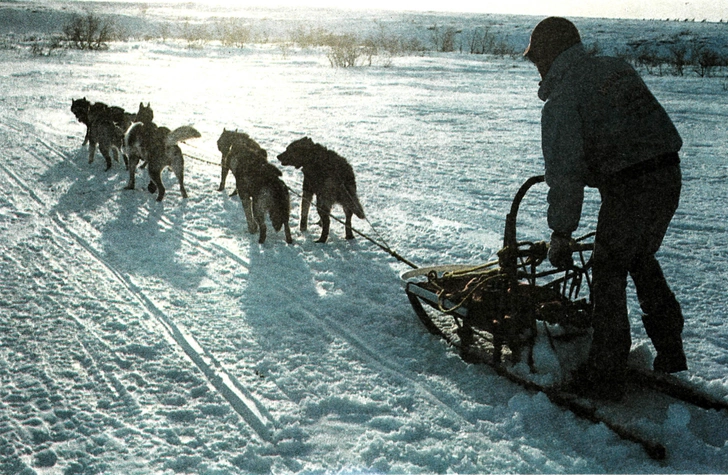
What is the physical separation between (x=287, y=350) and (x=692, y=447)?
220 cm

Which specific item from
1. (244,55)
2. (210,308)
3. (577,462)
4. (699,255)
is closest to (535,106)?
(699,255)

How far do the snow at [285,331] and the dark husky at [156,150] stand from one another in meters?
0.25

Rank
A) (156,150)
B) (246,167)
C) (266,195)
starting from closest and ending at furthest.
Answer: (266,195)
(246,167)
(156,150)

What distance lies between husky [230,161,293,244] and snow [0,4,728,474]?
23 centimetres

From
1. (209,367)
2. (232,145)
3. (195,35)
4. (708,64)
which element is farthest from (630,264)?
(195,35)

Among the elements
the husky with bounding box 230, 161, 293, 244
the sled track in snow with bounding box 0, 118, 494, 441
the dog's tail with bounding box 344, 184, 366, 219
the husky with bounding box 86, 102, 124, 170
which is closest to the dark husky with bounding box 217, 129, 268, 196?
the husky with bounding box 230, 161, 293, 244

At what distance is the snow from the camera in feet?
9.02

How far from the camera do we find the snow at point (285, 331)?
2750 millimetres

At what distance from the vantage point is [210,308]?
4.23 meters

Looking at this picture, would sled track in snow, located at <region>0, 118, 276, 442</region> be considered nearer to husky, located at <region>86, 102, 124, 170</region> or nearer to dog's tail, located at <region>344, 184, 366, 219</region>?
dog's tail, located at <region>344, 184, 366, 219</region>

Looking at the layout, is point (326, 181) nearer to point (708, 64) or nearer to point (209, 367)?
point (209, 367)

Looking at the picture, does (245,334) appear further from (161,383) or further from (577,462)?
(577,462)

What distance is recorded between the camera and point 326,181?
18.5 feet

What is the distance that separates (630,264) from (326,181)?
10.5ft
